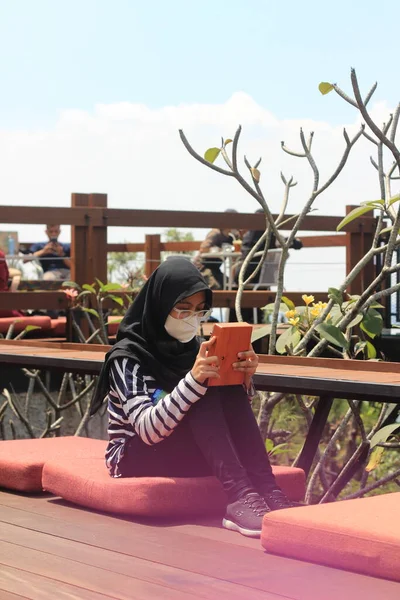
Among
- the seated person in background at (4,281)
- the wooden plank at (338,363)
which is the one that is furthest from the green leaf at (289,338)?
the seated person in background at (4,281)

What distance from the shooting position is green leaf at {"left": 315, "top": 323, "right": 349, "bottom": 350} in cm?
504

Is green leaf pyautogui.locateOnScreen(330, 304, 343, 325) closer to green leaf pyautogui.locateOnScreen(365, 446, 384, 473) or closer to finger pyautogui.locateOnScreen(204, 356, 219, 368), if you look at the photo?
green leaf pyautogui.locateOnScreen(365, 446, 384, 473)

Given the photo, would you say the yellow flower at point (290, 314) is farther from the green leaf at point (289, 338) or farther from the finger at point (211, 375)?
the finger at point (211, 375)

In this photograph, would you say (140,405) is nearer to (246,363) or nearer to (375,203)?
(246,363)

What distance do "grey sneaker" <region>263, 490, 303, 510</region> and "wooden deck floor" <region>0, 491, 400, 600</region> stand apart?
150 mm

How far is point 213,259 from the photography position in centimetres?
1092

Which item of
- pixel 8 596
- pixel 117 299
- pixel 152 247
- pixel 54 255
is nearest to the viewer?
pixel 8 596

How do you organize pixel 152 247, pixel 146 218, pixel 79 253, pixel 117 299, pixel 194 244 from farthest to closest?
1. pixel 194 244
2. pixel 152 247
3. pixel 146 218
4. pixel 79 253
5. pixel 117 299

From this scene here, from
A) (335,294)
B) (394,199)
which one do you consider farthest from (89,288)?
(394,199)

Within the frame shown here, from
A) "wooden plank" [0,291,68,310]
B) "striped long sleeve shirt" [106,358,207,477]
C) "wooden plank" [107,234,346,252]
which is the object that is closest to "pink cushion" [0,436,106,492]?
"striped long sleeve shirt" [106,358,207,477]

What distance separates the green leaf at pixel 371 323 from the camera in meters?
5.19

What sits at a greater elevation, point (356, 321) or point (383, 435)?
point (356, 321)

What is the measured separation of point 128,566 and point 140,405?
31.0 inches

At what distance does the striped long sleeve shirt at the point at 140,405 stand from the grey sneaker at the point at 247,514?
0.31 metres
